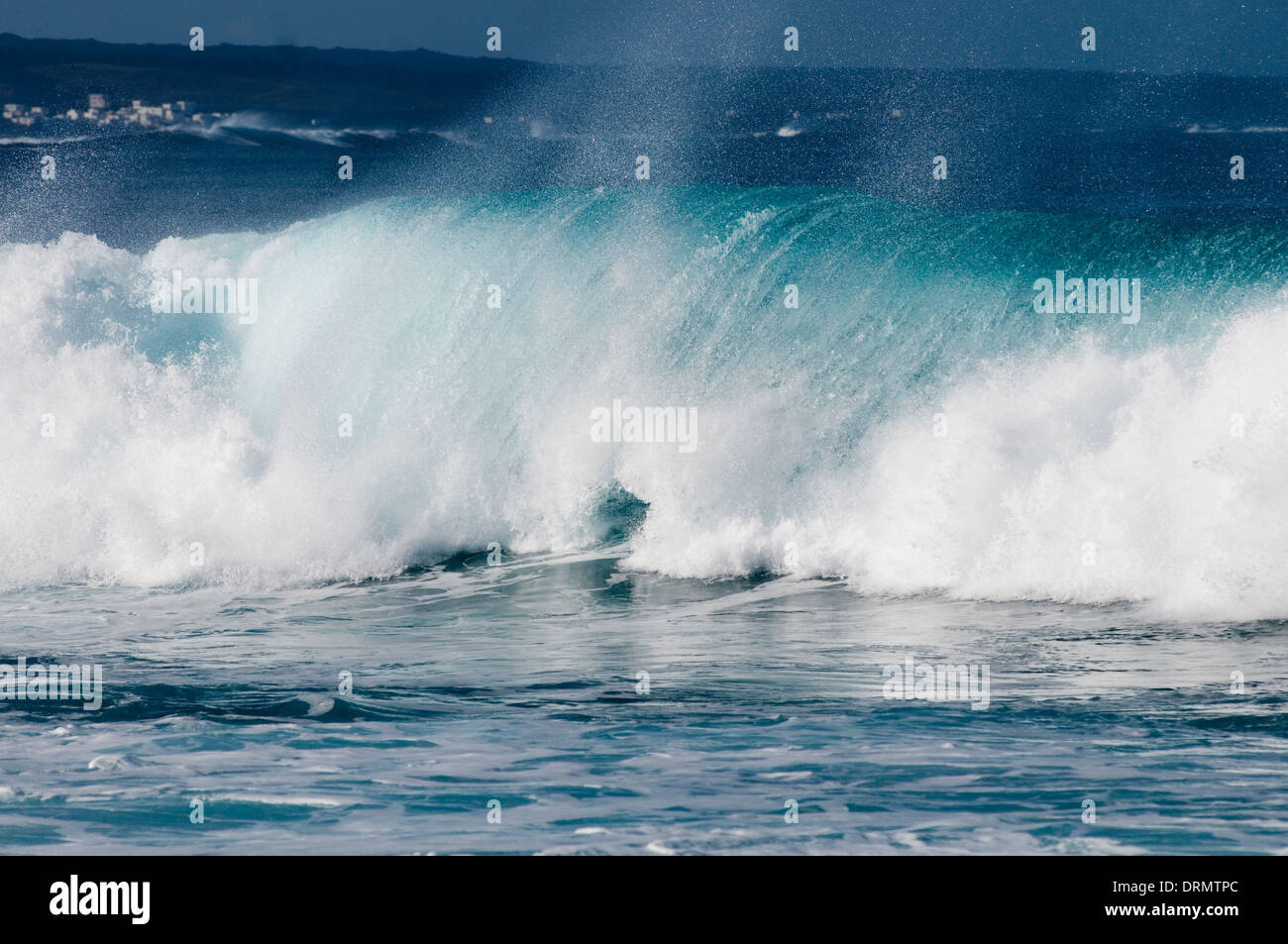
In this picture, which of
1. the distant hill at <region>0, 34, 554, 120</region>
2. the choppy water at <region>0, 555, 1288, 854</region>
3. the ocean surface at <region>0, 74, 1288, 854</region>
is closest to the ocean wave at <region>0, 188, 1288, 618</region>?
the ocean surface at <region>0, 74, 1288, 854</region>

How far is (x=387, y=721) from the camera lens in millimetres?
9602

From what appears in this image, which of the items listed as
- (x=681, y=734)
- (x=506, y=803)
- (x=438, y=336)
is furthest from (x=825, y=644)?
(x=438, y=336)

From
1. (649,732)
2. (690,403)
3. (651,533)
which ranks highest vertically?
(690,403)

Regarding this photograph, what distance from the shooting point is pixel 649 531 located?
15297 millimetres

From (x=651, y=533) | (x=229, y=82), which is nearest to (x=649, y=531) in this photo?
(x=651, y=533)

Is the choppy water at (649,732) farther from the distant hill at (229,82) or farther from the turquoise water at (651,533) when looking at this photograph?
the distant hill at (229,82)

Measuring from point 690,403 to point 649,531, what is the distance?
4.85ft

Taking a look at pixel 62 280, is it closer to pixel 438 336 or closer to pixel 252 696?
pixel 438 336

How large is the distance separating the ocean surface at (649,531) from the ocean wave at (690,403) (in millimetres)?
43

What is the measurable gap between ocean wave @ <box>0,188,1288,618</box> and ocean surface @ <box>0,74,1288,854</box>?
43 millimetres

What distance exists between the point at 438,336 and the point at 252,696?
8.58 m

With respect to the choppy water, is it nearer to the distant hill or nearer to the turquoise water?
the turquoise water

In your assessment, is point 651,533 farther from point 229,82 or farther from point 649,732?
point 229,82

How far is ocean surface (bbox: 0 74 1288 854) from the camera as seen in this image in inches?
318
